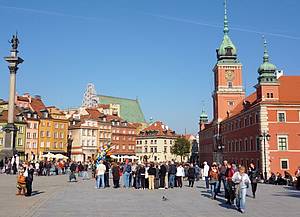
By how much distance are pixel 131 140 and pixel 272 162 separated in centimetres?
6247

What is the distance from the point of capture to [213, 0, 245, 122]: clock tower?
8362 centimetres

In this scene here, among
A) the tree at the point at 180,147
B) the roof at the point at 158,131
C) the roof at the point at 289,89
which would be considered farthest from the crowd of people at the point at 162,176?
the roof at the point at 158,131

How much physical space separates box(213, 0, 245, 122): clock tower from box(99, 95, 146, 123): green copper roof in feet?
176

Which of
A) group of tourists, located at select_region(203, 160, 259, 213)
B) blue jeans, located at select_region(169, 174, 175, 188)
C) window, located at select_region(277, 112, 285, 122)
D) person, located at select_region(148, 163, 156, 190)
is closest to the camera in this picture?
group of tourists, located at select_region(203, 160, 259, 213)

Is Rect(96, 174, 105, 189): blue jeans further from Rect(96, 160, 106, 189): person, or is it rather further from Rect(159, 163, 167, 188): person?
Rect(159, 163, 167, 188): person

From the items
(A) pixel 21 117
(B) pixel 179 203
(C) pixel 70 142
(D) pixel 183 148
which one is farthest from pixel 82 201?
(D) pixel 183 148

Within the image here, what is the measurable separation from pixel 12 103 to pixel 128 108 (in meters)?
99.8

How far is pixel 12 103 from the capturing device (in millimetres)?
39250

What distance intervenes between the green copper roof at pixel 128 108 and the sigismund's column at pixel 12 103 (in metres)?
93.1

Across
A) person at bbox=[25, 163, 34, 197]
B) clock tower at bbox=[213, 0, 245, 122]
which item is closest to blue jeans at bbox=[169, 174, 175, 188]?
person at bbox=[25, 163, 34, 197]

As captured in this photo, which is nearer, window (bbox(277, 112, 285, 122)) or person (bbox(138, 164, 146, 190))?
person (bbox(138, 164, 146, 190))

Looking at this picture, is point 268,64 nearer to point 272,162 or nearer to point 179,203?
point 272,162

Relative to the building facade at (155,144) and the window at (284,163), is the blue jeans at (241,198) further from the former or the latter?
the building facade at (155,144)

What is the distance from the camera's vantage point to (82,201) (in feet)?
55.8
